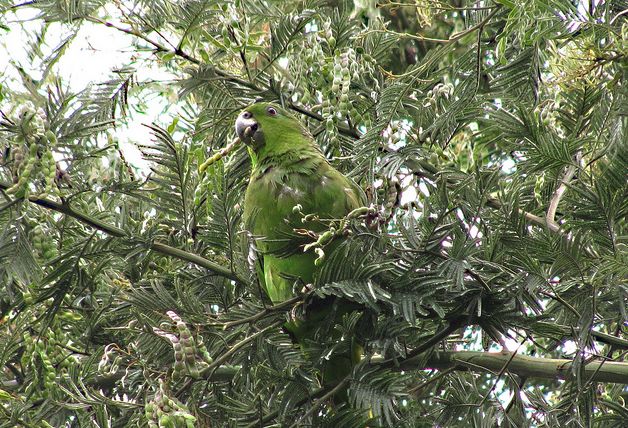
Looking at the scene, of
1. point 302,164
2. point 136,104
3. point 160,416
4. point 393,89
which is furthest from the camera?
point 136,104

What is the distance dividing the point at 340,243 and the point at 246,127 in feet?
1.98

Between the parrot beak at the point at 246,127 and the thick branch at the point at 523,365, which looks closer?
the thick branch at the point at 523,365

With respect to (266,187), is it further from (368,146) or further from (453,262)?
(453,262)

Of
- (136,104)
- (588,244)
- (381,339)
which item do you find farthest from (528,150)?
(136,104)

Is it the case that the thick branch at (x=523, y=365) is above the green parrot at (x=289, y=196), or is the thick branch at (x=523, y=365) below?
below

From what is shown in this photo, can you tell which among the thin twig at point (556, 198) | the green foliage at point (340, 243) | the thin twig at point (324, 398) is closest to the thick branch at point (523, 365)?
the green foliage at point (340, 243)

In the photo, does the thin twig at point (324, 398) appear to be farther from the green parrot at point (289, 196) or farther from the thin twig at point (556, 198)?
the thin twig at point (556, 198)

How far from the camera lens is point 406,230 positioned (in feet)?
6.68

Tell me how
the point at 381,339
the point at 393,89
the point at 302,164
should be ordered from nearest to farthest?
the point at 381,339
the point at 393,89
the point at 302,164

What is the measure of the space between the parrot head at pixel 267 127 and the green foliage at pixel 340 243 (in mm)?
75

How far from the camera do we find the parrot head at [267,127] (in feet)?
9.44

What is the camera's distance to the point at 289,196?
2.70m

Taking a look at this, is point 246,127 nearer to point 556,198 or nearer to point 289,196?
point 289,196

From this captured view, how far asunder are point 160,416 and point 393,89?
116cm
